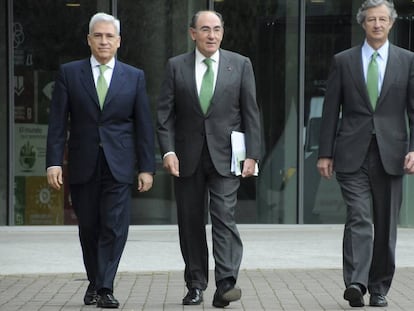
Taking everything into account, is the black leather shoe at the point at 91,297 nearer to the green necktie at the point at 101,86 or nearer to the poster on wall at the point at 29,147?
the green necktie at the point at 101,86

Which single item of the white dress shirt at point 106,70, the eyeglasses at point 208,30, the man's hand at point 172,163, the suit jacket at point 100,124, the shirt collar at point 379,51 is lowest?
the man's hand at point 172,163

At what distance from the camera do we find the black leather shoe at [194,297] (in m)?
6.97

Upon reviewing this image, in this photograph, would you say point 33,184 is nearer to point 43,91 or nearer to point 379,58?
point 43,91

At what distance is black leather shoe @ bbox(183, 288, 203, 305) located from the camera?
275 inches

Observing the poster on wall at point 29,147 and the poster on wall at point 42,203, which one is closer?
the poster on wall at point 29,147

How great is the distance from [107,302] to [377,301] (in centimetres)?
176

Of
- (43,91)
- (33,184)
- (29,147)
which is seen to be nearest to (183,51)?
(43,91)

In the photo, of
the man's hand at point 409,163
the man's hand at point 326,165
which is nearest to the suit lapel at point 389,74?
the man's hand at point 409,163

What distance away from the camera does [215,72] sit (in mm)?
7062

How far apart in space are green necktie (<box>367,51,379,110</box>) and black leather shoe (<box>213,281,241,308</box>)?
5.00 ft

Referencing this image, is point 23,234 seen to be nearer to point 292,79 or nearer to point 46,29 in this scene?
point 46,29

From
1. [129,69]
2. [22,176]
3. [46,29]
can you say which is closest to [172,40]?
[46,29]

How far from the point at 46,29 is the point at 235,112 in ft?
20.8

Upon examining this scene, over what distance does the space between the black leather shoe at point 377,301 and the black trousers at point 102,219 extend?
1684mm
